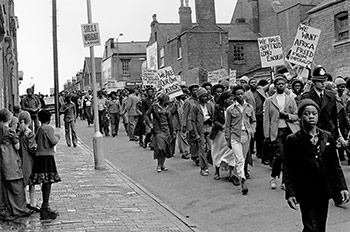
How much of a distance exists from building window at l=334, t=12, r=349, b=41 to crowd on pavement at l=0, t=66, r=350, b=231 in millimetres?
11627

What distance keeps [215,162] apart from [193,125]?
3.99 ft

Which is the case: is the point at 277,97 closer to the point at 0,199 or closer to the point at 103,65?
the point at 0,199

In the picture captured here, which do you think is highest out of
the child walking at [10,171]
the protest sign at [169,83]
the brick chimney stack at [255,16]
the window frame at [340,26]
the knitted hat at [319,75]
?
the brick chimney stack at [255,16]

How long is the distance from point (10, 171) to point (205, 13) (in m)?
34.7

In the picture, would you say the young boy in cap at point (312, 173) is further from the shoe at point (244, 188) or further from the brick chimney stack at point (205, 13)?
the brick chimney stack at point (205, 13)

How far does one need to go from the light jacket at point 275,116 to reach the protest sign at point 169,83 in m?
6.42

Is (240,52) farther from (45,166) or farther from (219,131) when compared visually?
(45,166)

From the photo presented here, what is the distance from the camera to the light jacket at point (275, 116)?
407 inches

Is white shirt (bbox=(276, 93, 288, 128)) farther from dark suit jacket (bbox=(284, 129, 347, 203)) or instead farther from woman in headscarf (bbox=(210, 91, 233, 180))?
dark suit jacket (bbox=(284, 129, 347, 203))

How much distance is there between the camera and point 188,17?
4575cm

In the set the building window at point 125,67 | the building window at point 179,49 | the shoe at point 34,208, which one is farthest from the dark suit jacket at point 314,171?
the building window at point 125,67

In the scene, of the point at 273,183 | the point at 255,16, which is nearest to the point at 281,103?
the point at 273,183

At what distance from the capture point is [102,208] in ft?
32.3

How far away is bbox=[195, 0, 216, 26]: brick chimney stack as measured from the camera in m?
40.8
